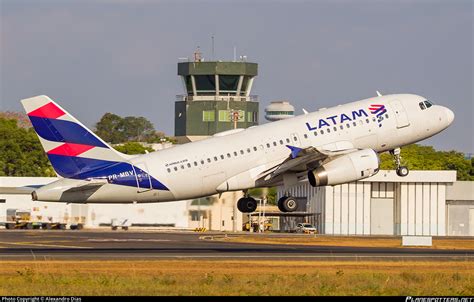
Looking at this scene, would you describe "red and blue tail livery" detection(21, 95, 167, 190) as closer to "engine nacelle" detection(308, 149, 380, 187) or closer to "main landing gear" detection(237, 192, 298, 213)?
"main landing gear" detection(237, 192, 298, 213)

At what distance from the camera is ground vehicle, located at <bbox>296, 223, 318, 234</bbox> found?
516 feet

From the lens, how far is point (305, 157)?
3354 inches

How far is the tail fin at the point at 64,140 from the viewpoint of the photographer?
3157 inches

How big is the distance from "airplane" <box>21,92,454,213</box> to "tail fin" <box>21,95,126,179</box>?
62mm

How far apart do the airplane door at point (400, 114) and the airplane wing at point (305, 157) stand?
13.2 ft

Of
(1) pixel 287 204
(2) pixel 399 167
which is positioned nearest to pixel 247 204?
(1) pixel 287 204

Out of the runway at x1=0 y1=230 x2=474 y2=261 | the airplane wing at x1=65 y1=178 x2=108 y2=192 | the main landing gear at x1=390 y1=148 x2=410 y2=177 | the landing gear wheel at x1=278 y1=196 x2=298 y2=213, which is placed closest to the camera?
A: the airplane wing at x1=65 y1=178 x2=108 y2=192

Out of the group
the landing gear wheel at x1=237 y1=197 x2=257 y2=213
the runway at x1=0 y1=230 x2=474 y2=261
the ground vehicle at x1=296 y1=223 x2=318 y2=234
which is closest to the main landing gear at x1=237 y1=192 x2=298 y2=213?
the landing gear wheel at x1=237 y1=197 x2=257 y2=213

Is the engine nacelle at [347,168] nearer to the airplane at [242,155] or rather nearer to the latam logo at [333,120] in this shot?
the airplane at [242,155]

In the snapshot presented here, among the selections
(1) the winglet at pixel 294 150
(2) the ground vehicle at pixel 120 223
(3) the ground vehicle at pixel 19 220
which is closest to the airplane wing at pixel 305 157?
(1) the winglet at pixel 294 150

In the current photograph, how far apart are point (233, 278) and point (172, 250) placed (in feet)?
90.8

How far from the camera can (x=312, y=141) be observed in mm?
85438

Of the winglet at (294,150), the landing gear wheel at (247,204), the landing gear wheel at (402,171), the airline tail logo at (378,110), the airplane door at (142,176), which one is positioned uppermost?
the airline tail logo at (378,110)

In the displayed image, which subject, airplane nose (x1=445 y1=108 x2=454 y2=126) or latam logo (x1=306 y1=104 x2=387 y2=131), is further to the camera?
airplane nose (x1=445 y1=108 x2=454 y2=126)
